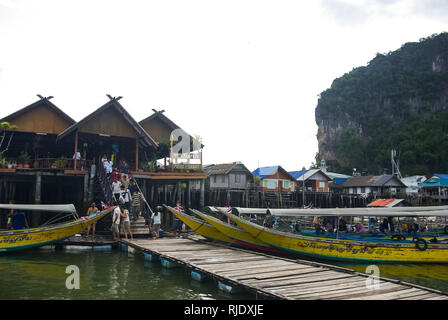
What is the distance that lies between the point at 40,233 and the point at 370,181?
42.8 meters

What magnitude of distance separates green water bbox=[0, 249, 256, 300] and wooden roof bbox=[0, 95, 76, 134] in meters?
8.84

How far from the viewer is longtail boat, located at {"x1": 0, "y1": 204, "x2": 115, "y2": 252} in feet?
39.5

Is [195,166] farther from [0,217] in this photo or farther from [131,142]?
[0,217]

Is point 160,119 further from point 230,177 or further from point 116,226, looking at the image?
point 230,177

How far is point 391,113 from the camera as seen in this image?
7356 centimetres

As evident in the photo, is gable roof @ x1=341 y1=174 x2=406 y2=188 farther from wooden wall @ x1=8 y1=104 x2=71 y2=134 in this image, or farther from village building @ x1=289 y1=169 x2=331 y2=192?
wooden wall @ x1=8 y1=104 x2=71 y2=134

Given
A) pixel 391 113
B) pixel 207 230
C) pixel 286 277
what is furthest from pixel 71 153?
pixel 391 113

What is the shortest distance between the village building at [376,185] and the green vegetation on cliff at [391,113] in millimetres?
15925

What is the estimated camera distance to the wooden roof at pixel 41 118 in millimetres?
18797

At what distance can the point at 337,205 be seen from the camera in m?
36.0

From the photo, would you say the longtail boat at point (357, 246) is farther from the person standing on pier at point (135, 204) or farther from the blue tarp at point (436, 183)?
the blue tarp at point (436, 183)

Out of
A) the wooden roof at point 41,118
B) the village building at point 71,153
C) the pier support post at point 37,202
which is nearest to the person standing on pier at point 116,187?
the village building at point 71,153
